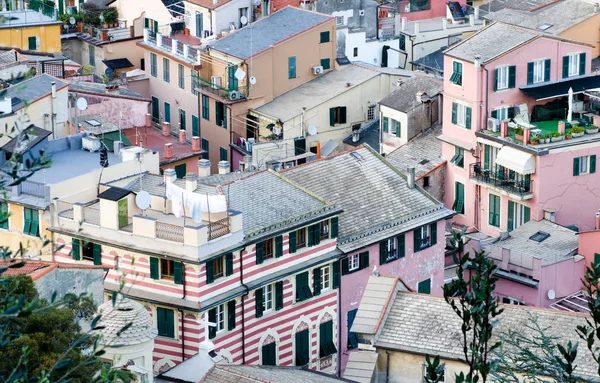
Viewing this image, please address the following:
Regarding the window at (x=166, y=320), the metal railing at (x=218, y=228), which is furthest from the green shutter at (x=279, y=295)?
the window at (x=166, y=320)

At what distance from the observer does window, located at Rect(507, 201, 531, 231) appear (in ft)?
293

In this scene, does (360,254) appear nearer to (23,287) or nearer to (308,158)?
(308,158)

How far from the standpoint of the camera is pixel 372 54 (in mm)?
110438

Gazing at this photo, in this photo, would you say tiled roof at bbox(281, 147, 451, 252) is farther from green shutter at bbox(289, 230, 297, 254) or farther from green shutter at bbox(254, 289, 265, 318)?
green shutter at bbox(254, 289, 265, 318)

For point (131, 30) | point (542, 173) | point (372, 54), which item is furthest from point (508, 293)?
point (131, 30)

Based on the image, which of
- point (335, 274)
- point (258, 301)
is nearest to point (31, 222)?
point (258, 301)

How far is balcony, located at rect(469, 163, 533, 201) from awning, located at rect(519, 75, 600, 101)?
4.40m

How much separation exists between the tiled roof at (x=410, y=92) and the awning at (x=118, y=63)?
2090 centimetres

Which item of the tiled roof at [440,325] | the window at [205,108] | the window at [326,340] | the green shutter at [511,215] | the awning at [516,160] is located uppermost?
the tiled roof at [440,325]

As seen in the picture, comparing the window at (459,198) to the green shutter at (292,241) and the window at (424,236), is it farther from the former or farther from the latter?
the green shutter at (292,241)

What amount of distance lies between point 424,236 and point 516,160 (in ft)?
30.1

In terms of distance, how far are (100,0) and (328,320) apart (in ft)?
151

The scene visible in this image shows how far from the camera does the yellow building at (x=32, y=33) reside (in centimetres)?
10425

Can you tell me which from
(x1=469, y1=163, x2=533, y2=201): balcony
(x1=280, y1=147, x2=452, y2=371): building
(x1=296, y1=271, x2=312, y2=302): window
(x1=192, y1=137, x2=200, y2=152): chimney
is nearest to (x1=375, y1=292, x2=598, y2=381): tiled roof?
(x1=296, y1=271, x2=312, y2=302): window
